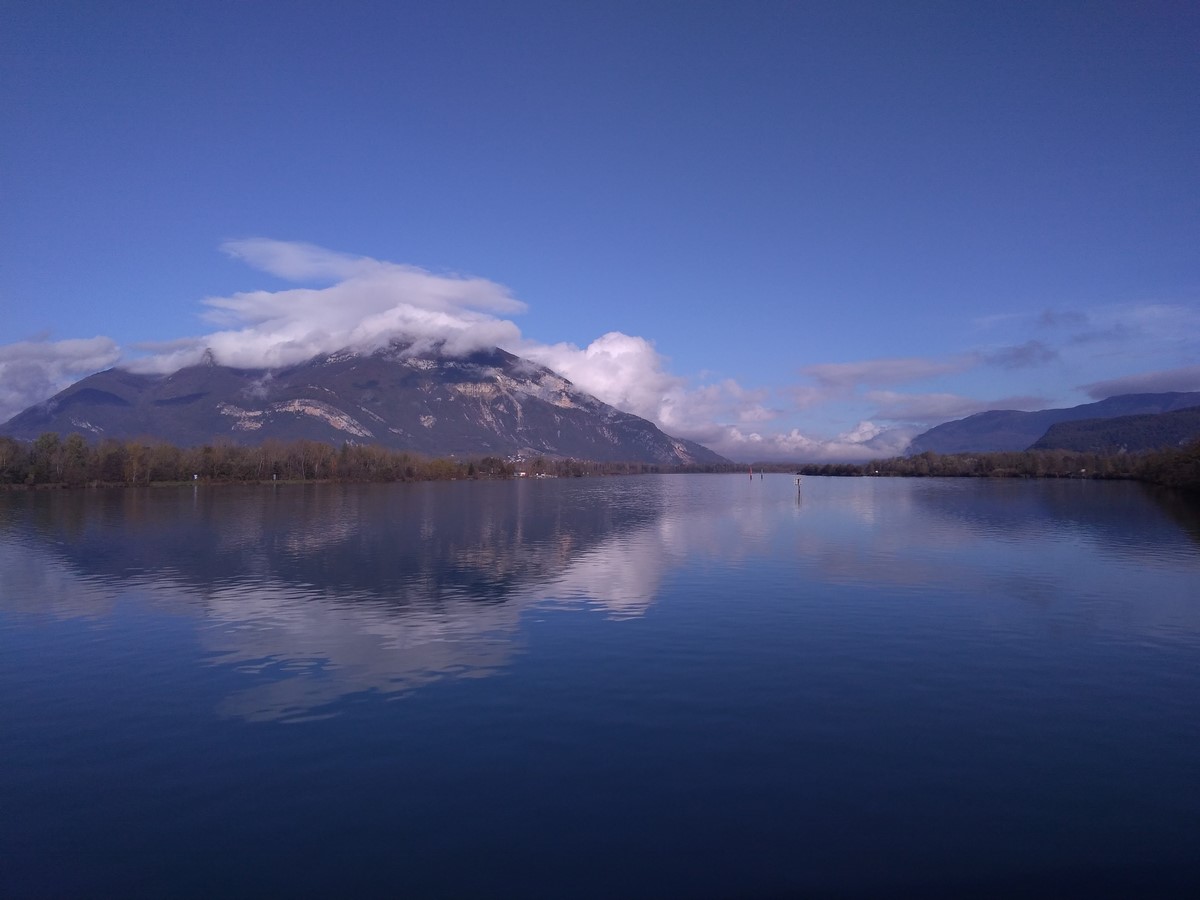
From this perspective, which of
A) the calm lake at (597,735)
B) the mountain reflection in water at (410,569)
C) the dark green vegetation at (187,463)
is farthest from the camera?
the dark green vegetation at (187,463)

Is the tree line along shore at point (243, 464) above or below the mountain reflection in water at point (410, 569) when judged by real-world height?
above

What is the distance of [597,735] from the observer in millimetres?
13641

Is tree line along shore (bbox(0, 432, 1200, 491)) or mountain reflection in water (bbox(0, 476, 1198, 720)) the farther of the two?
tree line along shore (bbox(0, 432, 1200, 491))

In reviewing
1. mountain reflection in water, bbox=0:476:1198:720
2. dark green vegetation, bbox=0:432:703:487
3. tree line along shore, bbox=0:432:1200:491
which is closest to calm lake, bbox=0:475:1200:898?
mountain reflection in water, bbox=0:476:1198:720

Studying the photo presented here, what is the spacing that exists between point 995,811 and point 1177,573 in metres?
30.1

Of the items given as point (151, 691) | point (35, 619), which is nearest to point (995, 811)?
point (151, 691)

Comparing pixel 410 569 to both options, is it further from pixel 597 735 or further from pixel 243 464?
pixel 243 464

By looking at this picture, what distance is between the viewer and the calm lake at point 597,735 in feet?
31.2

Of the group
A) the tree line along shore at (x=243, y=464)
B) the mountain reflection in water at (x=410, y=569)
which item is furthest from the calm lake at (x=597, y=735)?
the tree line along shore at (x=243, y=464)

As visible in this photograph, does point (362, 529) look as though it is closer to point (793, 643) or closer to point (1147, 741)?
point (793, 643)

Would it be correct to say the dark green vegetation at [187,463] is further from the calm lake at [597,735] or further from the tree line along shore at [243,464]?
the calm lake at [597,735]

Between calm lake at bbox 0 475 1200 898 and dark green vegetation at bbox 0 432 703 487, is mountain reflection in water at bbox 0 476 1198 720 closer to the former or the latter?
calm lake at bbox 0 475 1200 898

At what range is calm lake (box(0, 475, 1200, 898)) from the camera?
9.52 m

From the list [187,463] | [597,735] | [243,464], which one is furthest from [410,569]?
[243,464]
